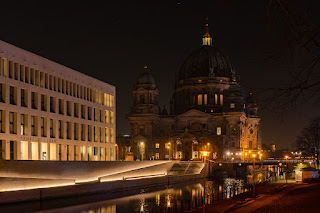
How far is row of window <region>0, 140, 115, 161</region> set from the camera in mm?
61125

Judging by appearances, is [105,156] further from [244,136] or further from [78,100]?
[244,136]

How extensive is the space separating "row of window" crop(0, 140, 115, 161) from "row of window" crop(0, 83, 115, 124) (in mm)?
5533

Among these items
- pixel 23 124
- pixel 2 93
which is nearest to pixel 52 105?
pixel 23 124

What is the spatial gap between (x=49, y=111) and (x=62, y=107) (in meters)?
4.60

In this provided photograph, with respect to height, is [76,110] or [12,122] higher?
[76,110]

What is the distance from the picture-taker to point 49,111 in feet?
228

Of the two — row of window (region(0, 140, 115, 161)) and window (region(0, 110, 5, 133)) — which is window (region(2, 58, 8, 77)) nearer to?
window (region(0, 110, 5, 133))

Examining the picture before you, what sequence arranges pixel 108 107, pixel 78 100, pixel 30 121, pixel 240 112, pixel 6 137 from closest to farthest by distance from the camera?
pixel 6 137 < pixel 30 121 < pixel 78 100 < pixel 108 107 < pixel 240 112

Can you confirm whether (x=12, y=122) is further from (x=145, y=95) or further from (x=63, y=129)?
(x=145, y=95)

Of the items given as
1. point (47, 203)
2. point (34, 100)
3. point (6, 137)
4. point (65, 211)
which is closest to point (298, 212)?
point (65, 211)

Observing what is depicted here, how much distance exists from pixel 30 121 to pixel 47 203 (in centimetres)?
2018

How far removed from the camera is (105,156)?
88.3 metres

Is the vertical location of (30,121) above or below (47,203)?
above

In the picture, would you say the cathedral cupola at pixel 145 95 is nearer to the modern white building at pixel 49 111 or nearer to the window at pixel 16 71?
the modern white building at pixel 49 111
